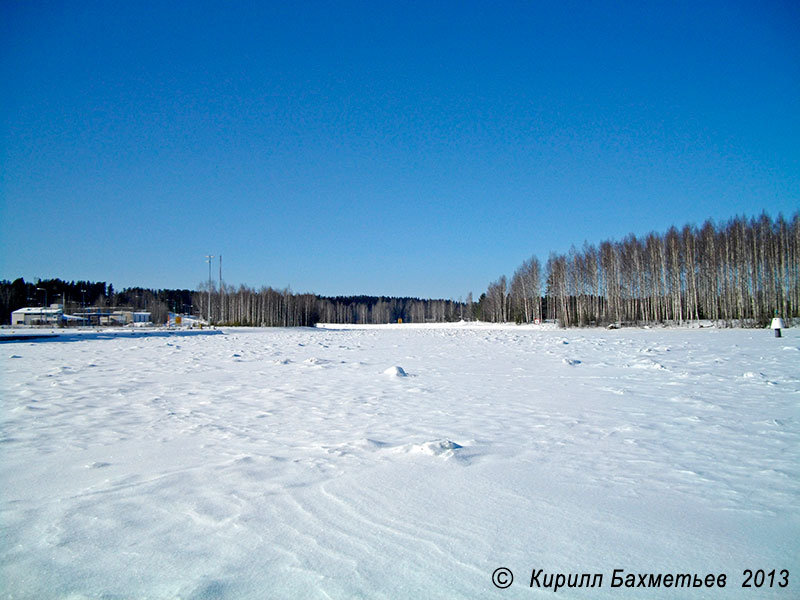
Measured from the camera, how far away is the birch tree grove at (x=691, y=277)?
110 feet

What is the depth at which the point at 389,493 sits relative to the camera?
2684mm

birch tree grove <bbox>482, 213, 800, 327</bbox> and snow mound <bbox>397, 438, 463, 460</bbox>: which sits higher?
birch tree grove <bbox>482, 213, 800, 327</bbox>

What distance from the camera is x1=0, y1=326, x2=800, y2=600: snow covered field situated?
1.86m

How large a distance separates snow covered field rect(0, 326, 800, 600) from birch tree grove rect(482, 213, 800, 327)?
34866 millimetres

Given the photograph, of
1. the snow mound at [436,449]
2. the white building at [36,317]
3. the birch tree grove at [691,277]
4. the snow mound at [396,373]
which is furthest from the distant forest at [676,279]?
the snow mound at [436,449]

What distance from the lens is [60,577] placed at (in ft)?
6.02

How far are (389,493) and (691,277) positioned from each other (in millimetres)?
42131

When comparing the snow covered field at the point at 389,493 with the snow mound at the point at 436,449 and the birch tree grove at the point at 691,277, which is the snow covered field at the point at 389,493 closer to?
the snow mound at the point at 436,449

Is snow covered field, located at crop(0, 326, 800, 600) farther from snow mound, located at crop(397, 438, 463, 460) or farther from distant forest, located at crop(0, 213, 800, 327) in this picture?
distant forest, located at crop(0, 213, 800, 327)

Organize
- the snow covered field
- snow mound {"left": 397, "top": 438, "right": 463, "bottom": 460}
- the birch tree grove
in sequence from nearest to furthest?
the snow covered field → snow mound {"left": 397, "top": 438, "right": 463, "bottom": 460} → the birch tree grove

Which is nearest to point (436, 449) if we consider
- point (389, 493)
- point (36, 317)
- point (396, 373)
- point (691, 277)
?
point (389, 493)

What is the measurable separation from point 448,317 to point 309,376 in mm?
107438

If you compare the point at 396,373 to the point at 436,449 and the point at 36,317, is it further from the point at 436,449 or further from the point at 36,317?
the point at 36,317

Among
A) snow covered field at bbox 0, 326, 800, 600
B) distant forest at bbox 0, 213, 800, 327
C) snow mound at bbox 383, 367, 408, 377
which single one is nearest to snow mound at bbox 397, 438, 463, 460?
snow covered field at bbox 0, 326, 800, 600
